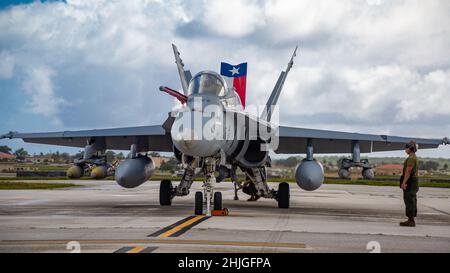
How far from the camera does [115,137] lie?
17.3 metres

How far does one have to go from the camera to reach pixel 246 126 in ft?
43.7

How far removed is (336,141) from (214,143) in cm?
774

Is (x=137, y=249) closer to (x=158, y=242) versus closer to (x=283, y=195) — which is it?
(x=158, y=242)

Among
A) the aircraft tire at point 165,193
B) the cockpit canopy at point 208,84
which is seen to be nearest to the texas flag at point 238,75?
the aircraft tire at point 165,193

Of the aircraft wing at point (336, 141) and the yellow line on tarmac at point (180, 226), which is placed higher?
the aircraft wing at point (336, 141)

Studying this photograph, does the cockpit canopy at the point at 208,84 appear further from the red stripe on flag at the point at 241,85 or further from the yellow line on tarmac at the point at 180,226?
the red stripe on flag at the point at 241,85

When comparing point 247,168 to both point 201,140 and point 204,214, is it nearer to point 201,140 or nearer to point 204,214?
point 204,214

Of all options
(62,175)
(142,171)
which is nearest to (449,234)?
(142,171)

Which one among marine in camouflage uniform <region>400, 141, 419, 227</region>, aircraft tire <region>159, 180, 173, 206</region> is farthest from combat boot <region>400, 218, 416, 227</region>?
aircraft tire <region>159, 180, 173, 206</region>

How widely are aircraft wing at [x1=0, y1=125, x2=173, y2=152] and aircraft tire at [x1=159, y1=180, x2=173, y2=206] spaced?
143 centimetres

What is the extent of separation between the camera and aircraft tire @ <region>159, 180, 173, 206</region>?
15073mm

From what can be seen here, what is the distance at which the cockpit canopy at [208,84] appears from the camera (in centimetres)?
1216

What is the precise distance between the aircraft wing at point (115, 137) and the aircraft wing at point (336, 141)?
3762mm

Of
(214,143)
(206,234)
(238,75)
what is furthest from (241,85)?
(206,234)
